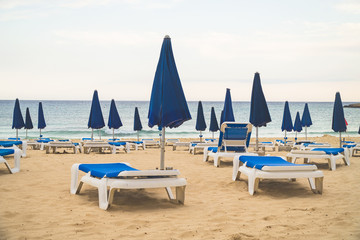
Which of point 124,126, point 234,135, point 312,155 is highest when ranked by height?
point 234,135

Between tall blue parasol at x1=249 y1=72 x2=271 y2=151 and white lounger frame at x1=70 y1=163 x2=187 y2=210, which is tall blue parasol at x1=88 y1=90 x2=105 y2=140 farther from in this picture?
white lounger frame at x1=70 y1=163 x2=187 y2=210

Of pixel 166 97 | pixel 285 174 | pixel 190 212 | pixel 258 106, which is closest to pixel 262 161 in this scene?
pixel 285 174

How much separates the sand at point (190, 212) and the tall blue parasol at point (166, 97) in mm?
1004

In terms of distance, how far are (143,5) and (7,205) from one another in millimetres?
9014

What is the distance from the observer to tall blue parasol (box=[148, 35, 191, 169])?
512 cm

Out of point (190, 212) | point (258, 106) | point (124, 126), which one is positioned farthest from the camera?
point (124, 126)

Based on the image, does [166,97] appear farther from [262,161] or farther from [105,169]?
[262,161]

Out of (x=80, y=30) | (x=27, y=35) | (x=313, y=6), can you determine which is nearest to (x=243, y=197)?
(x=313, y=6)

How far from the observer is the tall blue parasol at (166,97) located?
5.12m

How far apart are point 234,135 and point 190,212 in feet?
15.3

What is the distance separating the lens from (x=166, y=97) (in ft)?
16.8

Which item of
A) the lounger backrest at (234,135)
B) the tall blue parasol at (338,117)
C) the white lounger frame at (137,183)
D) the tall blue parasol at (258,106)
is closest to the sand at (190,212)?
the white lounger frame at (137,183)

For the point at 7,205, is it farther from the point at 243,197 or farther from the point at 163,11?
the point at 163,11

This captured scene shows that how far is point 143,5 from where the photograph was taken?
39.1ft
